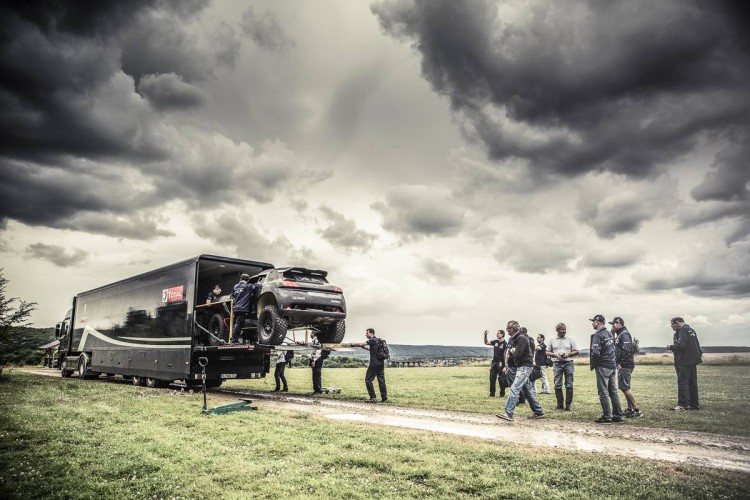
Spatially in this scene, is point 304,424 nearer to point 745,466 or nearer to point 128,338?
point 745,466

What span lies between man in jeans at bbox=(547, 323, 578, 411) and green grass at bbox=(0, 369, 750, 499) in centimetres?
576

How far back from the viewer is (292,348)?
1302cm

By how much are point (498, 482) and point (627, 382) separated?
25.0ft

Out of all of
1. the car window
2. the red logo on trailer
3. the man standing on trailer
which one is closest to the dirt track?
the man standing on trailer

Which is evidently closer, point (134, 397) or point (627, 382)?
point (627, 382)

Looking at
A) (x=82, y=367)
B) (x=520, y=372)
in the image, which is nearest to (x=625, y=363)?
(x=520, y=372)

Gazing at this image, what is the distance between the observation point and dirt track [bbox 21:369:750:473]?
7297mm

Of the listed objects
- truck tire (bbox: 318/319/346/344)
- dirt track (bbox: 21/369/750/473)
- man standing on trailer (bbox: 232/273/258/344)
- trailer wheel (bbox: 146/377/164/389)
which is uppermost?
man standing on trailer (bbox: 232/273/258/344)

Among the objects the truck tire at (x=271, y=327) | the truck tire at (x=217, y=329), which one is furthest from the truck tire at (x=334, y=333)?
the truck tire at (x=217, y=329)

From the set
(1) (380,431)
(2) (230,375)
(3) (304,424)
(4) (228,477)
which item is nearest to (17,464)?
(4) (228,477)

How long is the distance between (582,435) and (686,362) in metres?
5.41

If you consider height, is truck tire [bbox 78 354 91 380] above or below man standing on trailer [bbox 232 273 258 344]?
below

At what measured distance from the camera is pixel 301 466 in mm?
6453

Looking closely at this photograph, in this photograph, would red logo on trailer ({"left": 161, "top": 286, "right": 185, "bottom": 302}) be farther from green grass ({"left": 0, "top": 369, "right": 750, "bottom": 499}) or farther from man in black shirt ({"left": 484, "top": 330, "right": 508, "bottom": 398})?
man in black shirt ({"left": 484, "top": 330, "right": 508, "bottom": 398})
